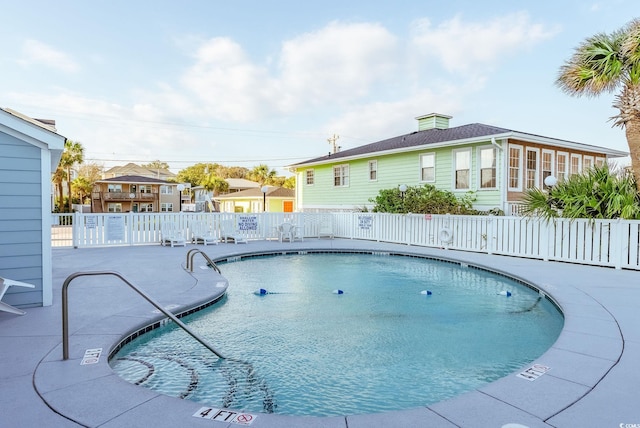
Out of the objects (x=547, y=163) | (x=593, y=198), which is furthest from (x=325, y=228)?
(x=593, y=198)

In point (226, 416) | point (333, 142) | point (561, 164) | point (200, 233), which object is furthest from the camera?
point (333, 142)

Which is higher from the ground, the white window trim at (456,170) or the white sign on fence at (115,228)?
the white window trim at (456,170)

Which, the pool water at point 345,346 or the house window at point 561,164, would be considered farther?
the house window at point 561,164

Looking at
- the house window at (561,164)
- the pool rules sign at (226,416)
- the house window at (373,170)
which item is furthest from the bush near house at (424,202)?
the pool rules sign at (226,416)

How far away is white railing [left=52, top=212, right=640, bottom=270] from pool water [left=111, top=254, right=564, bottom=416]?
259 centimetres

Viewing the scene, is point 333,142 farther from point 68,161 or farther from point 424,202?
point 68,161

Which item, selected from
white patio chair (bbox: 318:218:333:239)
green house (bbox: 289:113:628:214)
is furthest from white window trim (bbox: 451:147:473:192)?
white patio chair (bbox: 318:218:333:239)

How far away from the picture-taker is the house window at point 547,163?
578 inches

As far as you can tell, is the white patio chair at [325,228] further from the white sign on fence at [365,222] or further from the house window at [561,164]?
the house window at [561,164]

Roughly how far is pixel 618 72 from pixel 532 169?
5368 mm

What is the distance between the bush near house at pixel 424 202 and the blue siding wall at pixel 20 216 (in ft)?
37.6

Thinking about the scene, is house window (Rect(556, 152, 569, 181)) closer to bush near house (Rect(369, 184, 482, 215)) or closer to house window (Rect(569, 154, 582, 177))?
house window (Rect(569, 154, 582, 177))

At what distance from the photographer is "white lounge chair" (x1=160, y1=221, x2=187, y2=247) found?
42.0ft

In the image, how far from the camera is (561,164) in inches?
606
